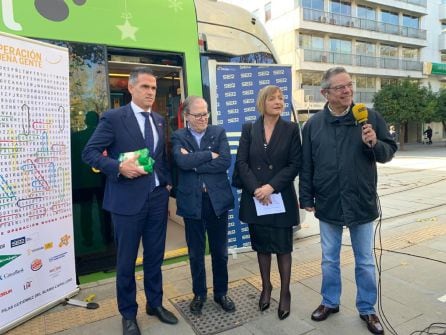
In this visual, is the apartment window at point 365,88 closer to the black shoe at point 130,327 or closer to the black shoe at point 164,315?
the black shoe at point 164,315

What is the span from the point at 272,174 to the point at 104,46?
7.23 ft

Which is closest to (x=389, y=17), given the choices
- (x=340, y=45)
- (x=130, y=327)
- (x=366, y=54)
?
(x=366, y=54)

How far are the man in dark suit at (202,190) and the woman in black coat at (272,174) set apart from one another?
0.18 meters

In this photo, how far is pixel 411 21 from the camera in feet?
115

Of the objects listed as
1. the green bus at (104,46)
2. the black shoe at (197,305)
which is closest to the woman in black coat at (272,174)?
the black shoe at (197,305)

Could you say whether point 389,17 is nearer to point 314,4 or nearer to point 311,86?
point 314,4

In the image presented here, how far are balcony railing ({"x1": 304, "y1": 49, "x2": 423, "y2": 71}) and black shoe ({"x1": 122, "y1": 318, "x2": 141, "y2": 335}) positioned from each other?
27150 mm

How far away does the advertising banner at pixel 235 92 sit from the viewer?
445 cm

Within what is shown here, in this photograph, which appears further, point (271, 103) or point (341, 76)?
point (271, 103)

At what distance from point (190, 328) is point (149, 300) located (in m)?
0.43

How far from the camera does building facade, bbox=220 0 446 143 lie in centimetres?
2784

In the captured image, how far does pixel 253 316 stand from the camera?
3146 mm

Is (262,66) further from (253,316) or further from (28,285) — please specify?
(28,285)

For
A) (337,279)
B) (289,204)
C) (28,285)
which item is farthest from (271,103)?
(28,285)
